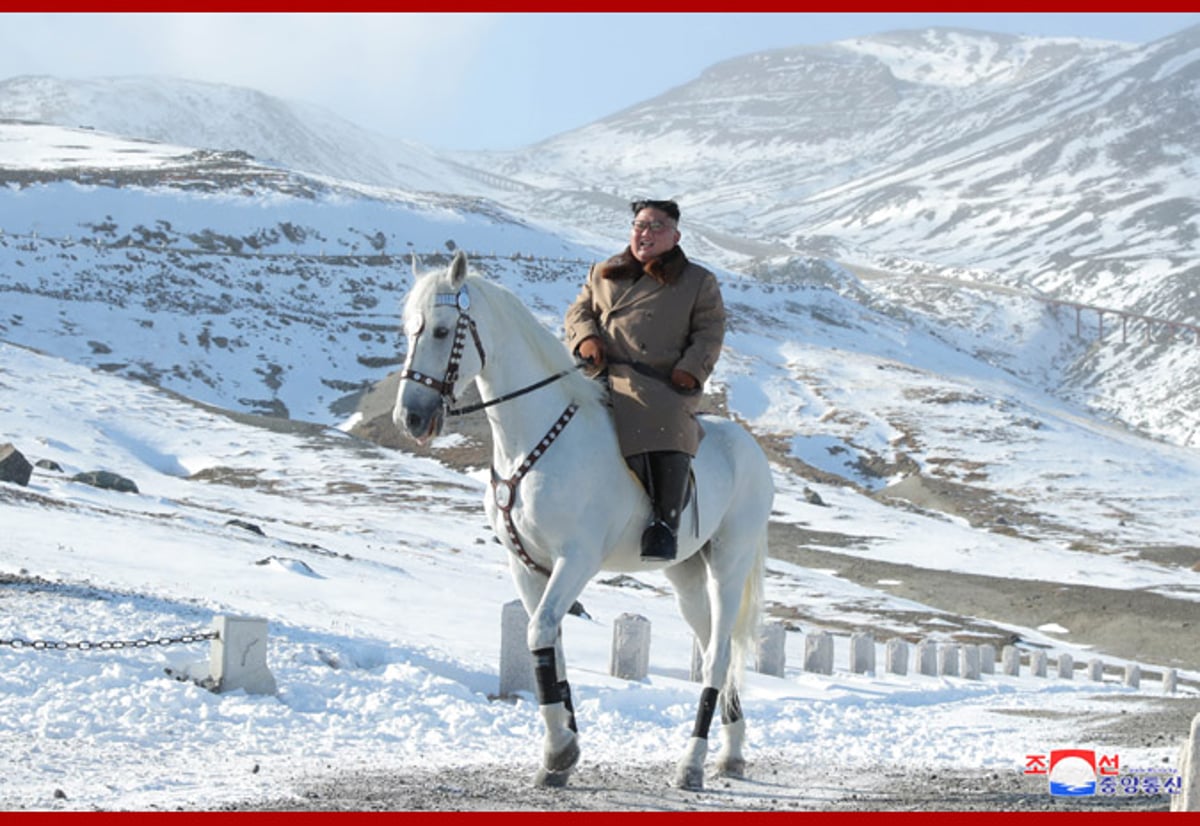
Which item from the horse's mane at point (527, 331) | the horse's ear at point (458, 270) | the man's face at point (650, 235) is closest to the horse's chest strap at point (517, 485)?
the horse's mane at point (527, 331)

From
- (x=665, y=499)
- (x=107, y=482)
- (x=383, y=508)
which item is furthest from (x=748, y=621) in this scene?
(x=383, y=508)

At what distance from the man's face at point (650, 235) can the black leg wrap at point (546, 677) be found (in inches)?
123

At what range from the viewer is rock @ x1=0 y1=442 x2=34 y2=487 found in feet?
130

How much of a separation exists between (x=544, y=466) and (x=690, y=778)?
2.48 meters

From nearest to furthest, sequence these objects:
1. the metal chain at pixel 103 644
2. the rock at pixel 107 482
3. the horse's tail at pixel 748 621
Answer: the horse's tail at pixel 748 621 → the metal chain at pixel 103 644 → the rock at pixel 107 482

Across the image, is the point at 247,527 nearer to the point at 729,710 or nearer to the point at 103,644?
the point at 103,644

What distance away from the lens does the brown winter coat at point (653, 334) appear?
1059cm

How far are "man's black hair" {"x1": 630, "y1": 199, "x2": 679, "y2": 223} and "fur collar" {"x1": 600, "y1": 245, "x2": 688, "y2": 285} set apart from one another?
0.26 m

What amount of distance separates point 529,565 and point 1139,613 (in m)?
43.4

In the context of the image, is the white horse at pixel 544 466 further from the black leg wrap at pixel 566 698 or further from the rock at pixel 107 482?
the rock at pixel 107 482

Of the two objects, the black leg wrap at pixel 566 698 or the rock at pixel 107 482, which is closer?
the black leg wrap at pixel 566 698

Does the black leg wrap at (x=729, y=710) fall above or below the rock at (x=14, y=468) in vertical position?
above

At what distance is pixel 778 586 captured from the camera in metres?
49.9

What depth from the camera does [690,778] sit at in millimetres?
10500
